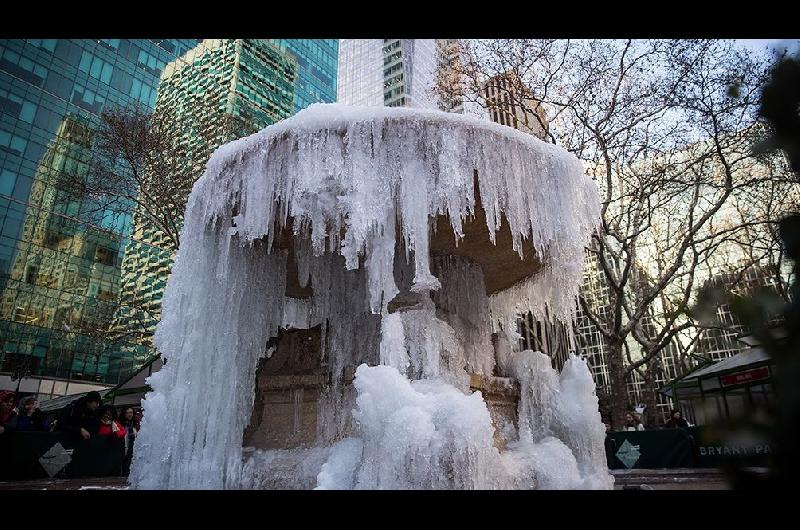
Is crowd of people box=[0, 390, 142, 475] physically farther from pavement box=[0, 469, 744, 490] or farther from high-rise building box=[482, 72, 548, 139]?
high-rise building box=[482, 72, 548, 139]

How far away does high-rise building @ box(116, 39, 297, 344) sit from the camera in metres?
18.1

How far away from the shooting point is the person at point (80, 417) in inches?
363

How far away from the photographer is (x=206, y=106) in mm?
18859

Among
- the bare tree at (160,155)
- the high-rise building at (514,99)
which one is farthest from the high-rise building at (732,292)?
the bare tree at (160,155)

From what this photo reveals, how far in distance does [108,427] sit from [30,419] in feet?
4.44

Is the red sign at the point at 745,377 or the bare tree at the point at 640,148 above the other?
the bare tree at the point at 640,148

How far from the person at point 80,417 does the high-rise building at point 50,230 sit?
86.8 feet

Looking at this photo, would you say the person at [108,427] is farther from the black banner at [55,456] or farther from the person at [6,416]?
the person at [6,416]

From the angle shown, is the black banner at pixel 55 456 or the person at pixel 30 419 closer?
the black banner at pixel 55 456

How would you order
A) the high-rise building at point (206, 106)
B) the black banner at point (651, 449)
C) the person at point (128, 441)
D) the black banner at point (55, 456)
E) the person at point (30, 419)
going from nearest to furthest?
the black banner at point (55, 456), the person at point (30, 419), the person at point (128, 441), the black banner at point (651, 449), the high-rise building at point (206, 106)
